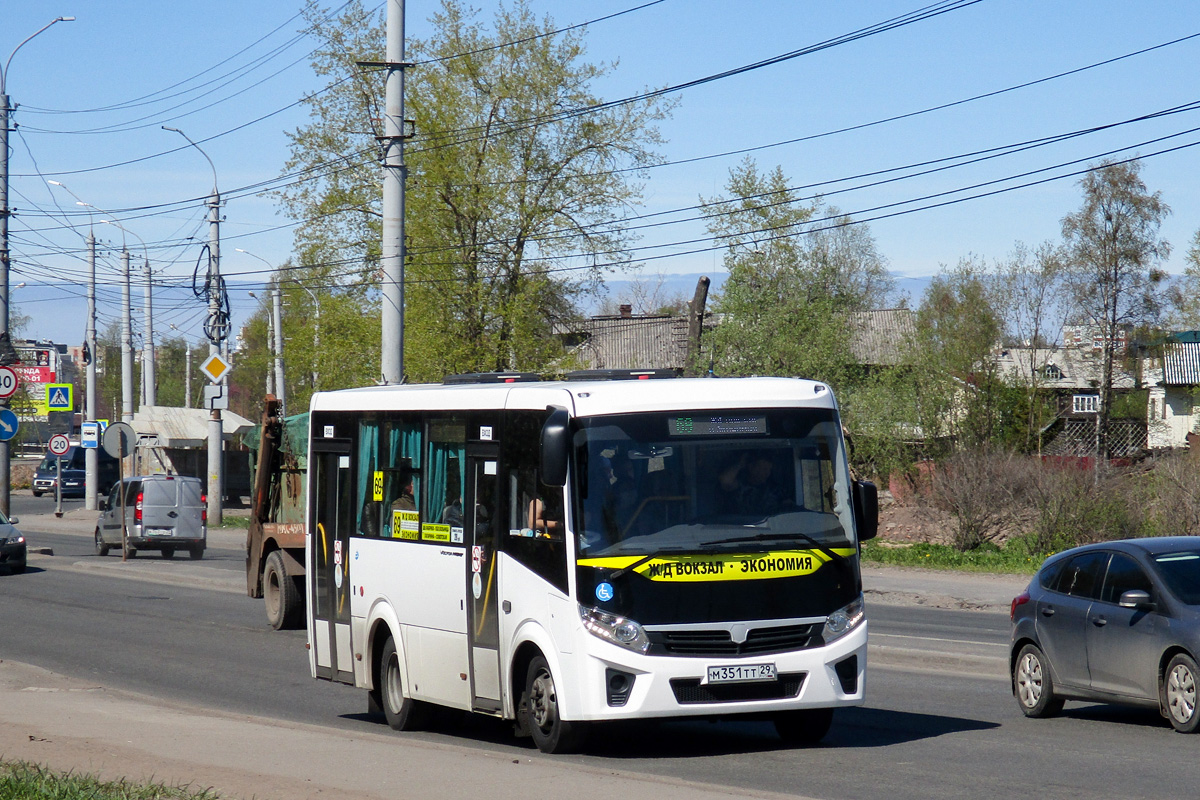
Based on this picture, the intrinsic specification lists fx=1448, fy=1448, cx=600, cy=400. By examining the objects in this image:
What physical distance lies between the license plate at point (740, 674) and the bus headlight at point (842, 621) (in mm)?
496

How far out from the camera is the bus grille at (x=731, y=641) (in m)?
9.24

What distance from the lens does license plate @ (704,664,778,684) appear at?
30.3ft

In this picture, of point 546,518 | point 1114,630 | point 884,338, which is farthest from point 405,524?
point 884,338

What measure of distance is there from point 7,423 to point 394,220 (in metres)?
10.9

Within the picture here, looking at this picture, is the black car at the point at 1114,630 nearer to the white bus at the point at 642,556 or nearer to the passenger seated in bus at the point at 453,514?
the white bus at the point at 642,556

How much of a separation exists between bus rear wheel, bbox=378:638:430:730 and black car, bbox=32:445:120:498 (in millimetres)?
55316

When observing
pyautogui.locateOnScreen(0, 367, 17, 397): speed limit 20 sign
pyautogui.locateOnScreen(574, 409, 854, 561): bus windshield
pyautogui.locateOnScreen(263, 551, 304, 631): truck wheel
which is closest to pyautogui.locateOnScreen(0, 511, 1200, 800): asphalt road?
pyautogui.locateOnScreen(263, 551, 304, 631): truck wheel

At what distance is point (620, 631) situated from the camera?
9.18 m

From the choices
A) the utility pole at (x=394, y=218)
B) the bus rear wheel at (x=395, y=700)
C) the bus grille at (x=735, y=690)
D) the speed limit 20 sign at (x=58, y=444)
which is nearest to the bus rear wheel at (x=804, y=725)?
the bus grille at (x=735, y=690)

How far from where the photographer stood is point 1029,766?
8.94 meters

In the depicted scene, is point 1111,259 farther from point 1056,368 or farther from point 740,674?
point 740,674

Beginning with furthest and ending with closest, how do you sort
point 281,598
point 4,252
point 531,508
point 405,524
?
point 4,252 < point 281,598 < point 405,524 < point 531,508

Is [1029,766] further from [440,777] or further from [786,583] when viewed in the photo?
[440,777]

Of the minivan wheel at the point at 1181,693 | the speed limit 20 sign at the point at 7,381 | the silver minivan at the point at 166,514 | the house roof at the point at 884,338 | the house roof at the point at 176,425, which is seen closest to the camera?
the minivan wheel at the point at 1181,693
